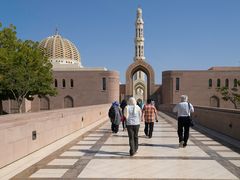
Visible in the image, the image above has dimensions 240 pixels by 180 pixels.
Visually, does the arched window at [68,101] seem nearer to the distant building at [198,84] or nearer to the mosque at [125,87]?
the mosque at [125,87]

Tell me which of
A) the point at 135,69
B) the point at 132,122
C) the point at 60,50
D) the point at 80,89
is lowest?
the point at 132,122

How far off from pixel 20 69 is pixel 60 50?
46.7 meters

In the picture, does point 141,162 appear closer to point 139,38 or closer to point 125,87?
point 125,87

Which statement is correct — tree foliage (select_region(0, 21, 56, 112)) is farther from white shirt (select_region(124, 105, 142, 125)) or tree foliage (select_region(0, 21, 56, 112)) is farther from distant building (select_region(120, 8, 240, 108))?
white shirt (select_region(124, 105, 142, 125))

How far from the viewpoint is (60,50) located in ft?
245

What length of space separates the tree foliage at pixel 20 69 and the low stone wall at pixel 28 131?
17.8 m

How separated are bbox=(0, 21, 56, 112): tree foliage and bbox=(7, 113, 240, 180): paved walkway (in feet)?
69.3

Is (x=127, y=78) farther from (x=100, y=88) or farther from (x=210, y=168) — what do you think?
(x=210, y=168)

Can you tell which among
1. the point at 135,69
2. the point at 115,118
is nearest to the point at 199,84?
the point at 135,69

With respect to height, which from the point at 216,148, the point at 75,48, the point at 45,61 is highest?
the point at 75,48

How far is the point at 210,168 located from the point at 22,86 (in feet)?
85.3

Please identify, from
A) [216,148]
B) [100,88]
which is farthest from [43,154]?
[100,88]

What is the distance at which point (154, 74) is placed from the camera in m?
45.5

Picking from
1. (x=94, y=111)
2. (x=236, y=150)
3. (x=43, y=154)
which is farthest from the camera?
(x=94, y=111)
